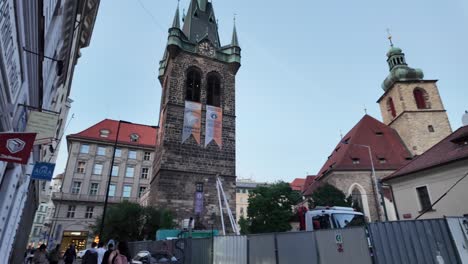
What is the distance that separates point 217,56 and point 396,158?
84.5 feet

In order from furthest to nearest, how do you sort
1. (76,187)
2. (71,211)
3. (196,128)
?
1. (76,187)
2. (71,211)
3. (196,128)

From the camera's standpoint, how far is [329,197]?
93.2 feet

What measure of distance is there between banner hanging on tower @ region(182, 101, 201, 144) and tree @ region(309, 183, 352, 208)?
14.1m

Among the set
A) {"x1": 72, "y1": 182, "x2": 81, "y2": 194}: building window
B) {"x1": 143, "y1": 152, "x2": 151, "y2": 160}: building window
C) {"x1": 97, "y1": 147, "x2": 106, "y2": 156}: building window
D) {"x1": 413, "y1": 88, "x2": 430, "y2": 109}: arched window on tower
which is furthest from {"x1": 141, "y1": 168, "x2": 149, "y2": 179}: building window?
{"x1": 413, "y1": 88, "x2": 430, "y2": 109}: arched window on tower

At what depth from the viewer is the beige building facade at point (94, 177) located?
38.0 metres

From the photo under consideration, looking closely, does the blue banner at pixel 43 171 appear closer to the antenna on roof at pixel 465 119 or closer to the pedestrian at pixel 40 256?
the pedestrian at pixel 40 256

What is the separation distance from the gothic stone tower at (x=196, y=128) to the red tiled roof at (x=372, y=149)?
1477 cm

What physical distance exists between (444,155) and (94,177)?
142 feet

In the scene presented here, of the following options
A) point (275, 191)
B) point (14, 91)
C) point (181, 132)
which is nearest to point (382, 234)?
point (14, 91)

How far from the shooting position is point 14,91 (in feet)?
16.0

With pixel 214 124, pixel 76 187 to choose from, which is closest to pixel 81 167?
pixel 76 187

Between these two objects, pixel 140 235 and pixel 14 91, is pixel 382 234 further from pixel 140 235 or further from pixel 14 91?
A: pixel 140 235

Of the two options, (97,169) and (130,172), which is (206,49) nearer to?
(130,172)

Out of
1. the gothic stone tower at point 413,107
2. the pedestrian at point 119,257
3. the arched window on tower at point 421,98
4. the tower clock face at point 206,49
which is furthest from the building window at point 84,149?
the arched window on tower at point 421,98
